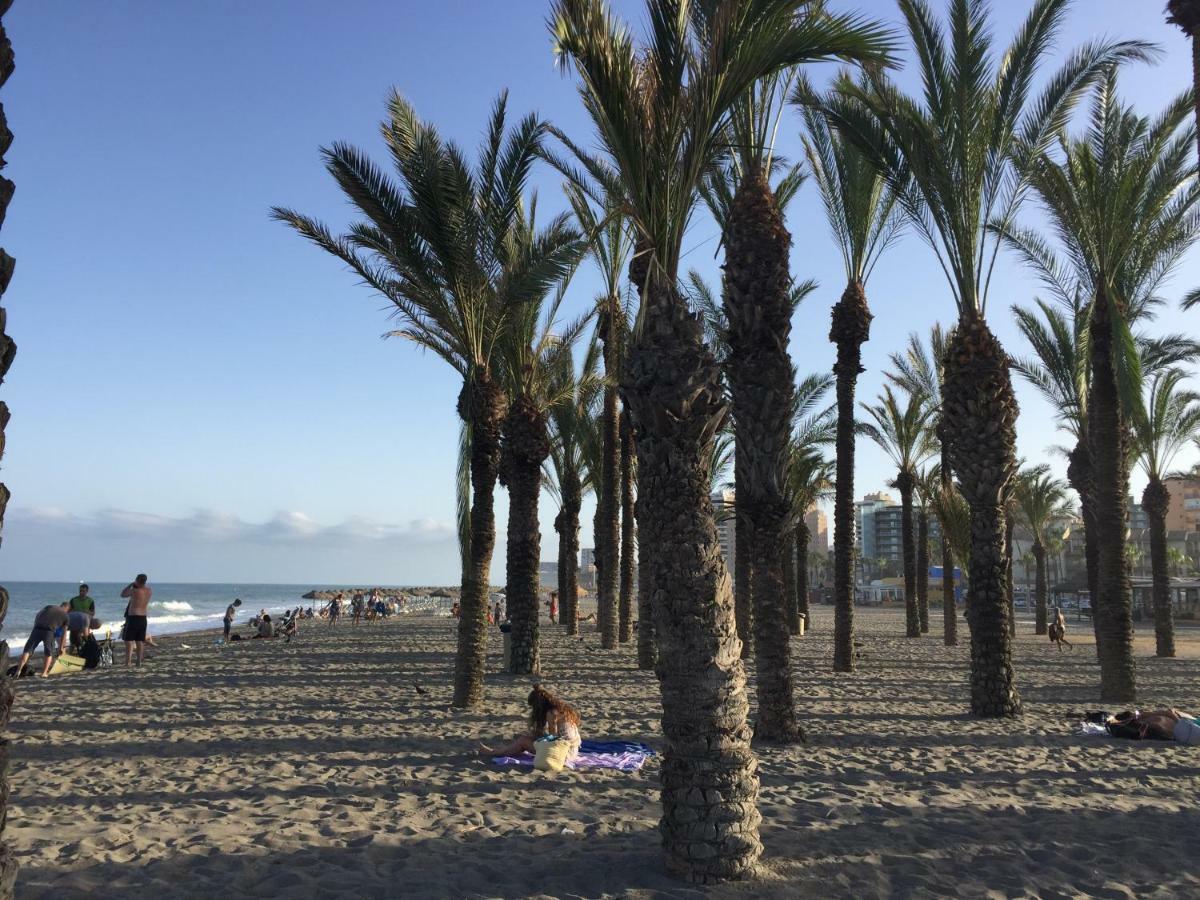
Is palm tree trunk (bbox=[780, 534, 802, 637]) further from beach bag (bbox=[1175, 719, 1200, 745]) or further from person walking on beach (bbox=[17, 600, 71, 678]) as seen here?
person walking on beach (bbox=[17, 600, 71, 678])

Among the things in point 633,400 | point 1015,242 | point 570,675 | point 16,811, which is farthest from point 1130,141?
point 16,811

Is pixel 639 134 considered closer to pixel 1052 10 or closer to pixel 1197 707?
pixel 1052 10

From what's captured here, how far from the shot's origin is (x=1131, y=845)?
17.3ft

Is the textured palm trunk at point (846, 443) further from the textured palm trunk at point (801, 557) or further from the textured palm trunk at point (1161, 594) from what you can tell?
the textured palm trunk at point (801, 557)

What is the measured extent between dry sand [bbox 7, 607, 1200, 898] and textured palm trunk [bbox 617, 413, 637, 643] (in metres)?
5.91

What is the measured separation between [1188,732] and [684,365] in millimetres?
7392

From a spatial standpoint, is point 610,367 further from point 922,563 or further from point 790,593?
point 922,563

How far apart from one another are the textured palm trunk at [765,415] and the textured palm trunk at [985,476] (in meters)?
2.94

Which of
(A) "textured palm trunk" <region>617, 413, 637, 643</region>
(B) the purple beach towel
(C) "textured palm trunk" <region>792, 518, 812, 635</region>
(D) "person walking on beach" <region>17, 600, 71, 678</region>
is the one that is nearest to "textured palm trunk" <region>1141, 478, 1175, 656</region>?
(C) "textured palm trunk" <region>792, 518, 812, 635</region>

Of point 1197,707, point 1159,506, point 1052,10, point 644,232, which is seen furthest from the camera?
point 1159,506

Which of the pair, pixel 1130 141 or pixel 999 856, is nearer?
pixel 999 856

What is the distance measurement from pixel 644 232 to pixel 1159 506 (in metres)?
20.7

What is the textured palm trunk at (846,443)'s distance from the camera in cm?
1430

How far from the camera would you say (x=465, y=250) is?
34.1ft
